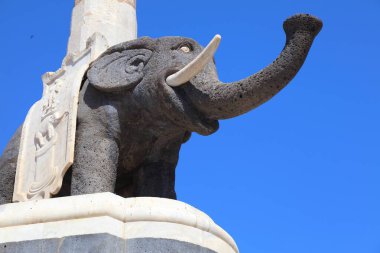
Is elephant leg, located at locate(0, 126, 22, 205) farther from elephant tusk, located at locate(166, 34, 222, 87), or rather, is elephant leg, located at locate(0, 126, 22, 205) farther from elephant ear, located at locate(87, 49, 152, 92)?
elephant tusk, located at locate(166, 34, 222, 87)

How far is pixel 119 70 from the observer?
20.7 ft

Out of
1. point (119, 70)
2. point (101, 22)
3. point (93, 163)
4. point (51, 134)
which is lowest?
point (93, 163)

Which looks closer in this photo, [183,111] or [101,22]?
[183,111]

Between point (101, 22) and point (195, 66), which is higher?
point (101, 22)

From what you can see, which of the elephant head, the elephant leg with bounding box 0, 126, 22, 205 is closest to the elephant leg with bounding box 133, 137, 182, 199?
the elephant head

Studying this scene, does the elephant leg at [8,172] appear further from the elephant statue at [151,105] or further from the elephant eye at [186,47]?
the elephant eye at [186,47]

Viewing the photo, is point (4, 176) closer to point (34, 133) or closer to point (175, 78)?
point (34, 133)

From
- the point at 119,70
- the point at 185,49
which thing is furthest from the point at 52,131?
the point at 185,49

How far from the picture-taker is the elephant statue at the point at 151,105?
5.71m

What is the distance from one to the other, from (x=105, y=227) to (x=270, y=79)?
1.55 meters

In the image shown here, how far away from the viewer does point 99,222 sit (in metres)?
4.95

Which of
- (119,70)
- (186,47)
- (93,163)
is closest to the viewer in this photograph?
(93,163)

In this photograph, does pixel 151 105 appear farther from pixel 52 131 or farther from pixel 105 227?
pixel 105 227

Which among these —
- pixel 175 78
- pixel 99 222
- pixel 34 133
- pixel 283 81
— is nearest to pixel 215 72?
pixel 175 78
